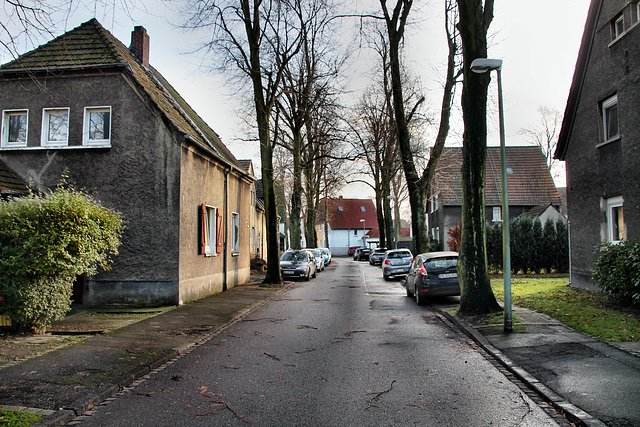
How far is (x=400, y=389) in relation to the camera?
A: 6.05m

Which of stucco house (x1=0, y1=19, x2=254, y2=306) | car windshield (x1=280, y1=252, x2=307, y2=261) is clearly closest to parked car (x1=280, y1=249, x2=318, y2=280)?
car windshield (x1=280, y1=252, x2=307, y2=261)

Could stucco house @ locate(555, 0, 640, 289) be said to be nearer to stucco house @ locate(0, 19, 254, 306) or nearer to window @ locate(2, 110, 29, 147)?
stucco house @ locate(0, 19, 254, 306)

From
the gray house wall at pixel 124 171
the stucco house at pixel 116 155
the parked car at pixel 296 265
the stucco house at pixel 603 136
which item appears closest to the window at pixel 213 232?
the stucco house at pixel 116 155

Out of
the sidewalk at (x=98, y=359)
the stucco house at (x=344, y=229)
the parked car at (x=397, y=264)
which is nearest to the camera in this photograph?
the sidewalk at (x=98, y=359)

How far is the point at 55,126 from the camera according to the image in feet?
49.8

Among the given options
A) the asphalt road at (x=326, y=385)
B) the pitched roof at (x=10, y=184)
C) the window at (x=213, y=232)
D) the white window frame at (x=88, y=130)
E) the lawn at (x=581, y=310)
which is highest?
the white window frame at (x=88, y=130)

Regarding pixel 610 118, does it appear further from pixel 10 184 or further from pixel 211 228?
pixel 10 184

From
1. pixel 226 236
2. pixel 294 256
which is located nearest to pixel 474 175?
pixel 226 236

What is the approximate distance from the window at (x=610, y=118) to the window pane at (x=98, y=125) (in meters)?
14.9

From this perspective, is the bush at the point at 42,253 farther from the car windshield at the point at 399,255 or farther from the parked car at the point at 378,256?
the parked car at the point at 378,256

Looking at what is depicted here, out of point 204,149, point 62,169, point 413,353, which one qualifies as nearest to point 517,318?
point 413,353

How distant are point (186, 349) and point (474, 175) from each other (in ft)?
23.6

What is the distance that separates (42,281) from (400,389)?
6975 millimetres

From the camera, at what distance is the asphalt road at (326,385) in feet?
16.6
